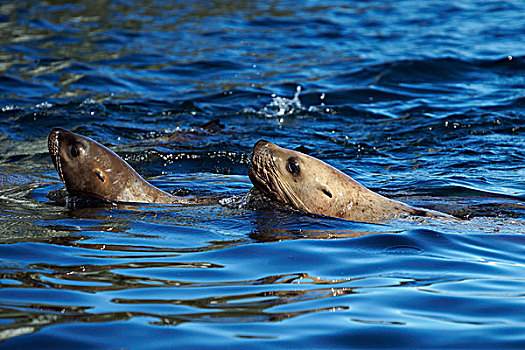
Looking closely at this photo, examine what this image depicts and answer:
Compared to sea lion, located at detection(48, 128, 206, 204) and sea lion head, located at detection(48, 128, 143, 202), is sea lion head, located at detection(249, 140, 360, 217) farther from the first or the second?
sea lion head, located at detection(48, 128, 143, 202)

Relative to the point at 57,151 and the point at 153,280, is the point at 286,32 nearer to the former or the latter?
the point at 57,151

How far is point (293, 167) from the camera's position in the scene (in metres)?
6.56

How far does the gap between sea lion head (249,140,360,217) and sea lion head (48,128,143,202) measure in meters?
1.25

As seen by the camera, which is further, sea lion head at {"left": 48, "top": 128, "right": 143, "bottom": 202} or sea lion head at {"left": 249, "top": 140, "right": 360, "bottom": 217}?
sea lion head at {"left": 48, "top": 128, "right": 143, "bottom": 202}

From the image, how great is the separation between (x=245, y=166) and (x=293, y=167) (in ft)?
8.59

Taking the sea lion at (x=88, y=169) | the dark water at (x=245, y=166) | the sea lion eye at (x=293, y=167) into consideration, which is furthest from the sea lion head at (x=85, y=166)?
the sea lion eye at (x=293, y=167)

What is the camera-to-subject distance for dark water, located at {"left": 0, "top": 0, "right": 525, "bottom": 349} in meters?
3.79

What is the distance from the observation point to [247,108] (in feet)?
39.2

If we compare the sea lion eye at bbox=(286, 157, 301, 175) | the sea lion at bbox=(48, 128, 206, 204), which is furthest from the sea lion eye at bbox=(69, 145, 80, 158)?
the sea lion eye at bbox=(286, 157, 301, 175)

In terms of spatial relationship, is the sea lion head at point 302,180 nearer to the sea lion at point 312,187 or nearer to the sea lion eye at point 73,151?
the sea lion at point 312,187

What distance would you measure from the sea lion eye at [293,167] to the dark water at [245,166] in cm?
38

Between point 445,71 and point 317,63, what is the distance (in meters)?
2.43

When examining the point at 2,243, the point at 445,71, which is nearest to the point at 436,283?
the point at 2,243

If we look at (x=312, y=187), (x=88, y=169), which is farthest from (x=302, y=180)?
(x=88, y=169)
